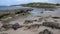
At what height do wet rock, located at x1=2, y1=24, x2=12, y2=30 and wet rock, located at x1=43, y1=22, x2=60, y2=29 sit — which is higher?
wet rock, located at x1=2, y1=24, x2=12, y2=30

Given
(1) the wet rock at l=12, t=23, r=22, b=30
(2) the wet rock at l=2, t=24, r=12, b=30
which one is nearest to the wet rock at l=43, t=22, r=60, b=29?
(1) the wet rock at l=12, t=23, r=22, b=30

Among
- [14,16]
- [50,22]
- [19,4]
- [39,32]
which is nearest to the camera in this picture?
[39,32]

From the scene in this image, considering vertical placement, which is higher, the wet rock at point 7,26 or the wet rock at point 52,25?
the wet rock at point 7,26

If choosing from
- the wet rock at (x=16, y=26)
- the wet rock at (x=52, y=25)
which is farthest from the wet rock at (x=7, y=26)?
the wet rock at (x=52, y=25)

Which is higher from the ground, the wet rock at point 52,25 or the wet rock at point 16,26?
the wet rock at point 16,26

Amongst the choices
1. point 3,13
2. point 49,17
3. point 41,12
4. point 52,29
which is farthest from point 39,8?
point 3,13

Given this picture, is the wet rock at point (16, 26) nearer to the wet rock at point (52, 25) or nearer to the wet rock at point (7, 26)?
the wet rock at point (7, 26)

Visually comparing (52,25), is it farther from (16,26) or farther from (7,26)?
(7,26)

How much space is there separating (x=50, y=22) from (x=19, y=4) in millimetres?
707

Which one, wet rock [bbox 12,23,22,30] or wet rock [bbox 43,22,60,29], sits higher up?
wet rock [bbox 12,23,22,30]

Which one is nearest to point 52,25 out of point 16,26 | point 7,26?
point 16,26

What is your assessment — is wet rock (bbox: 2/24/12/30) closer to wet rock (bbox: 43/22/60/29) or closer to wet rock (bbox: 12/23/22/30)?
wet rock (bbox: 12/23/22/30)

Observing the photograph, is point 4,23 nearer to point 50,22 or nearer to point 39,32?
point 39,32

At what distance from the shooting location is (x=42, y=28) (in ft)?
5.38
